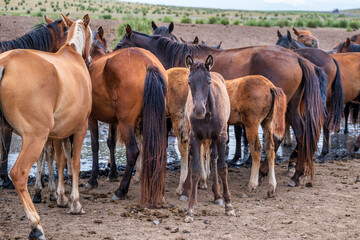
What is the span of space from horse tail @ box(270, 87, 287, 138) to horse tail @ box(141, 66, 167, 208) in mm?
1608

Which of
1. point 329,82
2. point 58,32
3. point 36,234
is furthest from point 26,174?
point 329,82

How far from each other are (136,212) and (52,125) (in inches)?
63.8

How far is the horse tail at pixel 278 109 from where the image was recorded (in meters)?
6.57

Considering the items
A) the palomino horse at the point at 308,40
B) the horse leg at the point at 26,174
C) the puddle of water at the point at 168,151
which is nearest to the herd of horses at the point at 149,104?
the horse leg at the point at 26,174

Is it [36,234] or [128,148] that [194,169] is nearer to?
[128,148]

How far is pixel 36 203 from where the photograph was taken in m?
6.02

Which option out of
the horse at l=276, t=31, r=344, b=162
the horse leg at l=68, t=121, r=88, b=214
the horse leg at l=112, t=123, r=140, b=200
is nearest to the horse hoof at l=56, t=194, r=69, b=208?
the horse leg at l=68, t=121, r=88, b=214

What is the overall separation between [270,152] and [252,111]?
0.65 m

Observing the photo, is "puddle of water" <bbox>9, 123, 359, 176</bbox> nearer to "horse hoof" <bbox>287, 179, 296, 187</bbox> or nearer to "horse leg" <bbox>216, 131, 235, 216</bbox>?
"horse hoof" <bbox>287, 179, 296, 187</bbox>

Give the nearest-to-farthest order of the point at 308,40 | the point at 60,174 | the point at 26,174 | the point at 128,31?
1. the point at 26,174
2. the point at 60,174
3. the point at 128,31
4. the point at 308,40

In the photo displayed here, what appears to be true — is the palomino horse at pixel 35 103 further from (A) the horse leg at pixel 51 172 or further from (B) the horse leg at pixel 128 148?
(A) the horse leg at pixel 51 172

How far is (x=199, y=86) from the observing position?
5.03 metres

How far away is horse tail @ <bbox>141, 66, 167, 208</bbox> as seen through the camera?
19.2ft

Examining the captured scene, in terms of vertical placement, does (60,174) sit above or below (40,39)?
below
